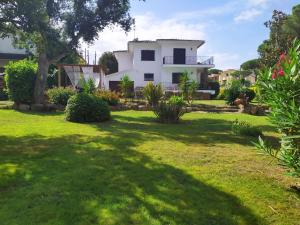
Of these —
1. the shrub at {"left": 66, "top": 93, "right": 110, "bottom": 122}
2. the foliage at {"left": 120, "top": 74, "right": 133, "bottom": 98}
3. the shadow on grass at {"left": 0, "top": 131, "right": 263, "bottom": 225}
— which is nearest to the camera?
the shadow on grass at {"left": 0, "top": 131, "right": 263, "bottom": 225}

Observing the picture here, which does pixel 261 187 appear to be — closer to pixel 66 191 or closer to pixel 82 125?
pixel 66 191

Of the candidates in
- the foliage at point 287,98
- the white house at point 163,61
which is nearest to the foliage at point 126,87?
the white house at point 163,61

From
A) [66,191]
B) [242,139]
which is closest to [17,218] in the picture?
[66,191]

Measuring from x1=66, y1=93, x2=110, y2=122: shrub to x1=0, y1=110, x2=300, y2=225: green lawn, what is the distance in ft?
13.3

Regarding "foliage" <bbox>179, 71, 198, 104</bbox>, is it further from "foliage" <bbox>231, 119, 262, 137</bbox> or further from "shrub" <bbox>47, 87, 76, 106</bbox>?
"foliage" <bbox>231, 119, 262, 137</bbox>

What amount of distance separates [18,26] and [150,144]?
6.82 m

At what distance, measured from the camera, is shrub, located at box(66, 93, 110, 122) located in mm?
14398

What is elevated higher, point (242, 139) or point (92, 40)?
point (92, 40)

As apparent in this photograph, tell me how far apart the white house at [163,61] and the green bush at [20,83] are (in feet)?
67.6

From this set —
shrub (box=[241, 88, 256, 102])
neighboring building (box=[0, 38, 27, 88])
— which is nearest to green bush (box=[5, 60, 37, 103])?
shrub (box=[241, 88, 256, 102])

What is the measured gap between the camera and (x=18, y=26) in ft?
42.0

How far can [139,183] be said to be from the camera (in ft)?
21.0

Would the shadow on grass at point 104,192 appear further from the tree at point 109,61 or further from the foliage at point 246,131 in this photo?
the tree at point 109,61

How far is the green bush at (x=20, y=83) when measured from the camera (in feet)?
65.4
